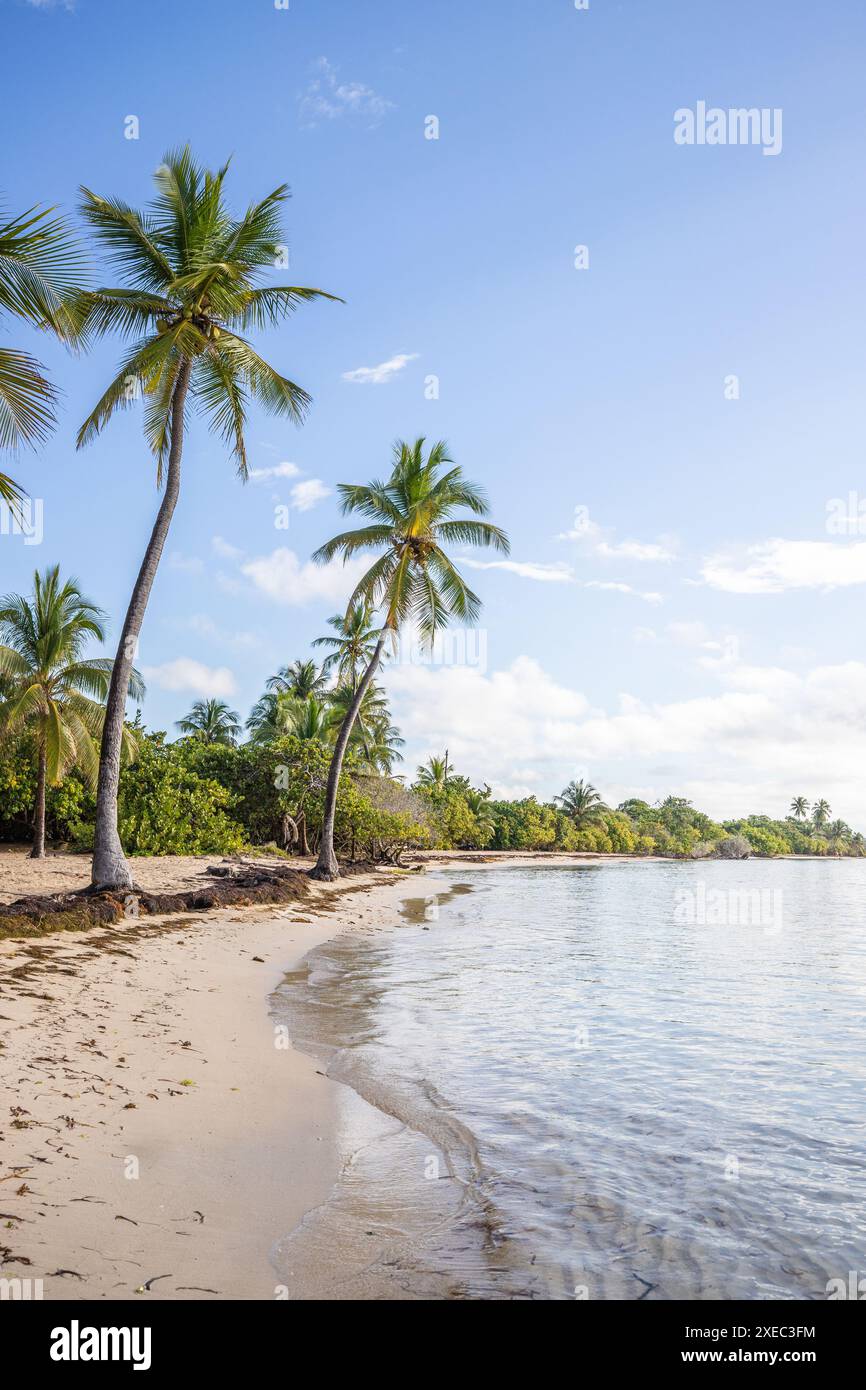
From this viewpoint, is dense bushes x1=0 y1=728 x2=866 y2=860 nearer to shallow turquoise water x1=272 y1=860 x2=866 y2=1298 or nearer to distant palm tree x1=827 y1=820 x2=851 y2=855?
shallow turquoise water x1=272 y1=860 x2=866 y2=1298

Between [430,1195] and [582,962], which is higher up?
[430,1195]

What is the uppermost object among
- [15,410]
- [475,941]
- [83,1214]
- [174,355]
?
[174,355]

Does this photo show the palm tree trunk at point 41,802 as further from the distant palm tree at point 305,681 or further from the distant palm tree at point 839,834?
the distant palm tree at point 839,834

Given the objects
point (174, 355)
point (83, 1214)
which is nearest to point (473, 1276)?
point (83, 1214)

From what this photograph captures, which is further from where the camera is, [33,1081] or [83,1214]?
[33,1081]

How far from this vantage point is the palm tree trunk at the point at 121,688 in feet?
49.5

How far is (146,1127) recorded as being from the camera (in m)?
5.12

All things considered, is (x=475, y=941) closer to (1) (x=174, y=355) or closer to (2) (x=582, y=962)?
(2) (x=582, y=962)

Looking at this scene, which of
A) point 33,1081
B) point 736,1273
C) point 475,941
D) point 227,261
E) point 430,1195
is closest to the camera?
point 736,1273

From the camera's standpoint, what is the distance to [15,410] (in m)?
9.81

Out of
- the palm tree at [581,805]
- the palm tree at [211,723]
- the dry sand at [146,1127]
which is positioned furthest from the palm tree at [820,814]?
the dry sand at [146,1127]

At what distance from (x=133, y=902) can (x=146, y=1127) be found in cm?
963

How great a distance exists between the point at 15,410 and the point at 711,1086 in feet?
33.7

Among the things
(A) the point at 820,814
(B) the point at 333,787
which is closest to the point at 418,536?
(B) the point at 333,787
